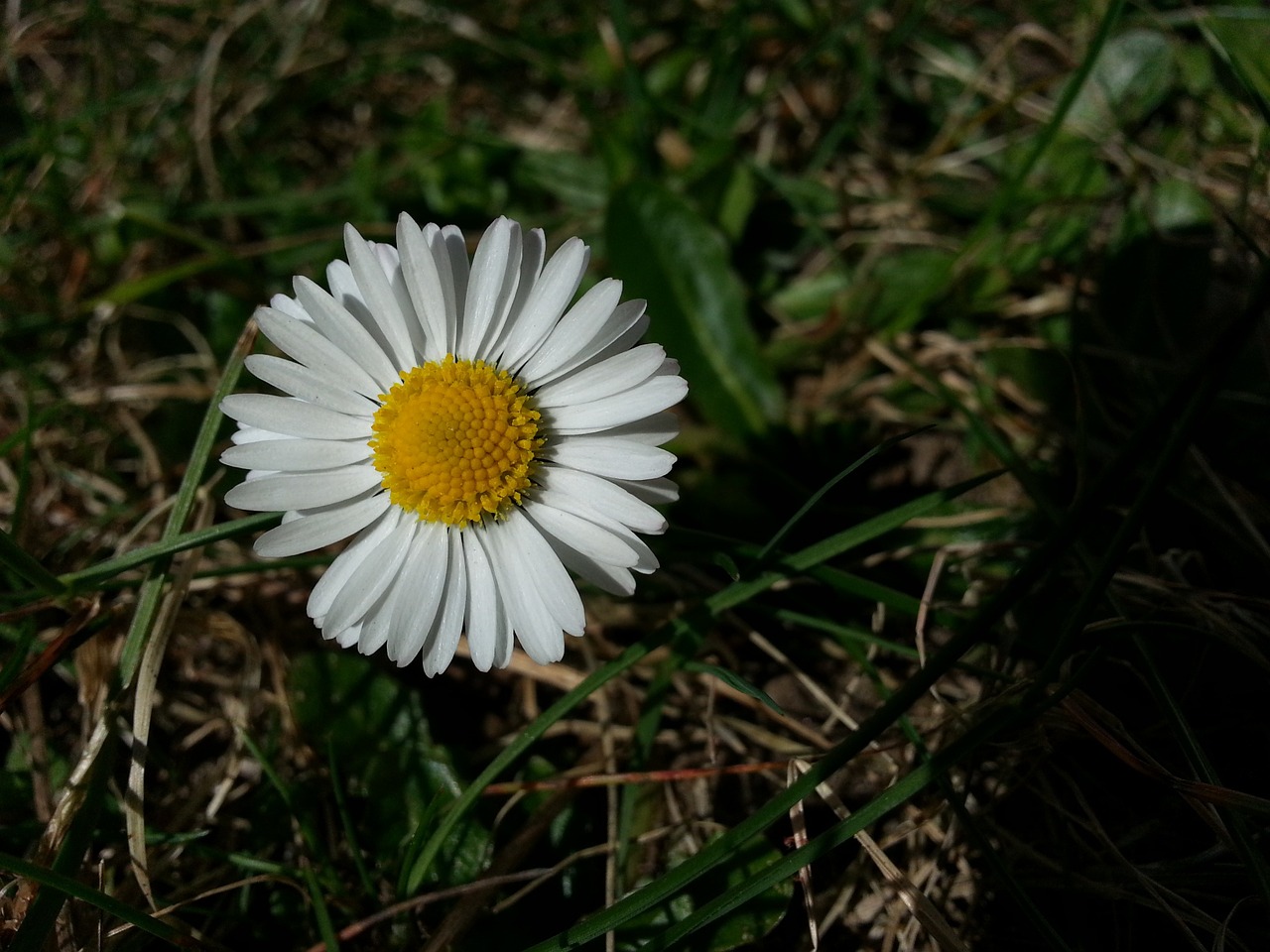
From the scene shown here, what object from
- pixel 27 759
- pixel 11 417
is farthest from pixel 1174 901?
pixel 11 417

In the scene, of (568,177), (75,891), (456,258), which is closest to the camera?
(75,891)

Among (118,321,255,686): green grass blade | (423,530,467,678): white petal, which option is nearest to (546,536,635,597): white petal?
(423,530,467,678): white petal

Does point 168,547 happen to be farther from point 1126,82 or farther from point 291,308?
point 1126,82

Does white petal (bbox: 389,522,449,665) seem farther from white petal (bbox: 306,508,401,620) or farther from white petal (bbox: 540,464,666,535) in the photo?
white petal (bbox: 540,464,666,535)

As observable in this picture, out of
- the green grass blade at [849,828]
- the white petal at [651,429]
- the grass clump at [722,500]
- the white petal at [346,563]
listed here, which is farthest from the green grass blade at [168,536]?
the green grass blade at [849,828]

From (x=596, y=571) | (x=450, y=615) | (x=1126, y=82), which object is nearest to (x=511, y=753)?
(x=450, y=615)

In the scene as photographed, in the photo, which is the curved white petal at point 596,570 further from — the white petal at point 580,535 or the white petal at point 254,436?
the white petal at point 254,436
